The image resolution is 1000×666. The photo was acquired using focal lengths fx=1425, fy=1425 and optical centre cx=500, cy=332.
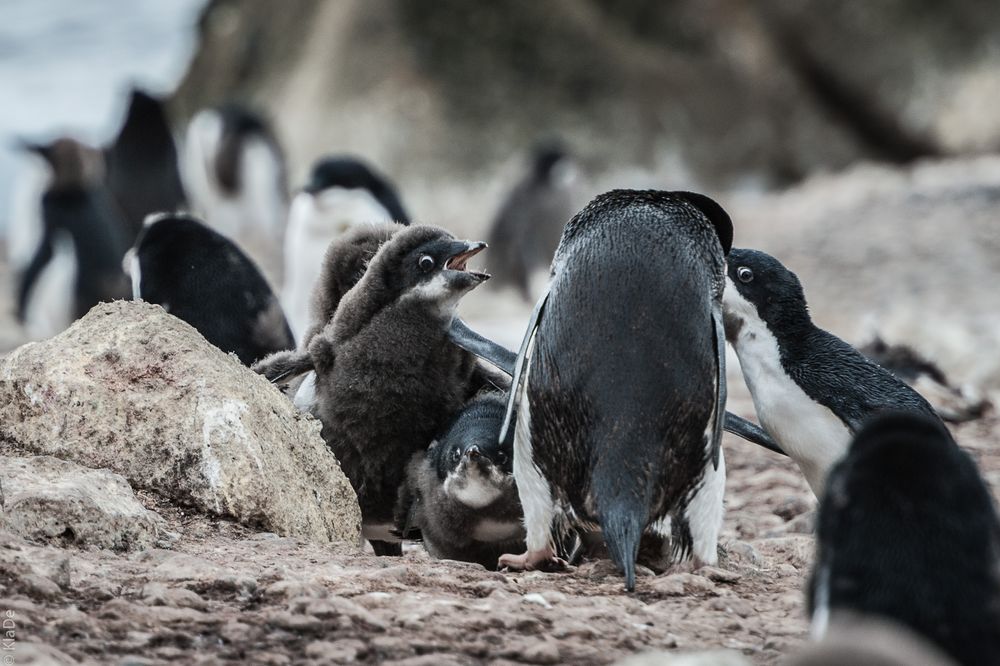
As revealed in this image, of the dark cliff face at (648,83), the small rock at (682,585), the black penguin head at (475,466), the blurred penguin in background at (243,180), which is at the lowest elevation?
the small rock at (682,585)

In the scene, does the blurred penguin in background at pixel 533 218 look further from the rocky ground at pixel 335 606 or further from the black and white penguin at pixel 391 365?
the rocky ground at pixel 335 606

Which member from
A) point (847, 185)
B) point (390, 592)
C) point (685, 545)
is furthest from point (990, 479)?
point (847, 185)

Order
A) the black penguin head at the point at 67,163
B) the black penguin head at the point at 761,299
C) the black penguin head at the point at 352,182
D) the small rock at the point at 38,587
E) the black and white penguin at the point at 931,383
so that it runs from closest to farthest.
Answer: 1. the small rock at the point at 38,587
2. the black penguin head at the point at 761,299
3. the black and white penguin at the point at 931,383
4. the black penguin head at the point at 352,182
5. the black penguin head at the point at 67,163

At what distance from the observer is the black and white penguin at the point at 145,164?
15.2 m

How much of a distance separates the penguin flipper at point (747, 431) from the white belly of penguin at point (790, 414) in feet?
0.10

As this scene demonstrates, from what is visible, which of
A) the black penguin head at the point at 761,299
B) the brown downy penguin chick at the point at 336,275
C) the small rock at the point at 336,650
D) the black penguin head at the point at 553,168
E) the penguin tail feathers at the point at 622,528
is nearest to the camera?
the small rock at the point at 336,650

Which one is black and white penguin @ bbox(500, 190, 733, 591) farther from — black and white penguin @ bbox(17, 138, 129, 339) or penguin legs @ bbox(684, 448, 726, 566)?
black and white penguin @ bbox(17, 138, 129, 339)

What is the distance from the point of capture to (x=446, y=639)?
9.56 ft

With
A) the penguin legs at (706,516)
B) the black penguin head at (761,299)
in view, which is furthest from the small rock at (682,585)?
the black penguin head at (761,299)

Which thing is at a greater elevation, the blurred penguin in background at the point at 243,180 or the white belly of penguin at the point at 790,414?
the blurred penguin in background at the point at 243,180

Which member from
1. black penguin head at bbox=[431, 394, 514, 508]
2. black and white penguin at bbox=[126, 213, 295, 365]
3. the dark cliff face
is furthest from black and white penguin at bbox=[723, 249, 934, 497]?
the dark cliff face

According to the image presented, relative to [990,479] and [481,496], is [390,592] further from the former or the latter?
[990,479]

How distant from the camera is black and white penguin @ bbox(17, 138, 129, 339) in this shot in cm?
1277

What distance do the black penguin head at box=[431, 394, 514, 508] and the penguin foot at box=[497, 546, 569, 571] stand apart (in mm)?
264
